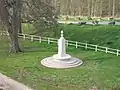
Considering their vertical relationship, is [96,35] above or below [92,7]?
below

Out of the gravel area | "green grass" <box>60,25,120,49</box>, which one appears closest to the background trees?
"green grass" <box>60,25,120,49</box>

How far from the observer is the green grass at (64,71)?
56.1 ft

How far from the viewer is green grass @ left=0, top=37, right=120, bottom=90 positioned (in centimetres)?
1709

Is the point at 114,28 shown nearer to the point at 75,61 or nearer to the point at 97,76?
the point at 75,61

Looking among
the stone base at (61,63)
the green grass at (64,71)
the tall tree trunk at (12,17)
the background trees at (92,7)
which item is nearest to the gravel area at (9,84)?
the green grass at (64,71)

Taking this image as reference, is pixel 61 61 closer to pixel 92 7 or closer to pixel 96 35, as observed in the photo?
pixel 96 35

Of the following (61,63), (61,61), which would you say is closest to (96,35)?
(61,61)

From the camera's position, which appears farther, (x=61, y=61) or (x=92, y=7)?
(x=92, y=7)

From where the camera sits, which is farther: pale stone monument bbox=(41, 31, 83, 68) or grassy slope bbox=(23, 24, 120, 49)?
grassy slope bbox=(23, 24, 120, 49)

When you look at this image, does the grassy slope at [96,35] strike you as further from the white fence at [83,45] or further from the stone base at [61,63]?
the stone base at [61,63]

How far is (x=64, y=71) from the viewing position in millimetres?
20078

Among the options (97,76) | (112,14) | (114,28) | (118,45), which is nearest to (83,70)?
(97,76)

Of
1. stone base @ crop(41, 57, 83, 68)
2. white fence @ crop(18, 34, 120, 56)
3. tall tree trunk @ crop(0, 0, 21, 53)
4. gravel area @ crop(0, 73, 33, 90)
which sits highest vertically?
tall tree trunk @ crop(0, 0, 21, 53)

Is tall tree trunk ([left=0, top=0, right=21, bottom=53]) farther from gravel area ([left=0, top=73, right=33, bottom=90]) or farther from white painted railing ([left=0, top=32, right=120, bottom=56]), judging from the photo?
gravel area ([left=0, top=73, right=33, bottom=90])
